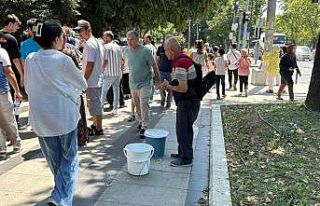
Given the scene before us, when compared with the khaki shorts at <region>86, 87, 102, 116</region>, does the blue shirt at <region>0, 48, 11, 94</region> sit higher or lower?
higher

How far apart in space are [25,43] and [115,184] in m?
3.43

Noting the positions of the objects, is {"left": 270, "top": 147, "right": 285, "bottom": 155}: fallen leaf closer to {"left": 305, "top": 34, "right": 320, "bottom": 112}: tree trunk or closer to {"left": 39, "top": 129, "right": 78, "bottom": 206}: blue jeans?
{"left": 305, "top": 34, "right": 320, "bottom": 112}: tree trunk

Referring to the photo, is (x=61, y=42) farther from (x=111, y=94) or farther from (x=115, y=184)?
(x=111, y=94)

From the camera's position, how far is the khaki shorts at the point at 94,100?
706 cm

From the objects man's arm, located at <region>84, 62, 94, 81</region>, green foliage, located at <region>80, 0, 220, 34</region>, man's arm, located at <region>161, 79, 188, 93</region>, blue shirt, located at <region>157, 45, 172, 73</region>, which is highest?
green foliage, located at <region>80, 0, 220, 34</region>

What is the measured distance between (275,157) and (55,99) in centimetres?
341

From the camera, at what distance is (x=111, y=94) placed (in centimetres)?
1062

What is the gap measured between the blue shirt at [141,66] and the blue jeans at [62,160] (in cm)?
329

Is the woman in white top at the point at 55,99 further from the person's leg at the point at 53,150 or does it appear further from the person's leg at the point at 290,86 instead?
the person's leg at the point at 290,86

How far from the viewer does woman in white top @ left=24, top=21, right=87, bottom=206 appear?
3783 millimetres

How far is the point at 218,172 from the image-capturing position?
5445 mm

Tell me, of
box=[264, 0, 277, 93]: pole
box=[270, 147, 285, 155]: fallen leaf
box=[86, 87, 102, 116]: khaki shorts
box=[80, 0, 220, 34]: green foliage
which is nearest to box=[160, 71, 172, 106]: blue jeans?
box=[86, 87, 102, 116]: khaki shorts

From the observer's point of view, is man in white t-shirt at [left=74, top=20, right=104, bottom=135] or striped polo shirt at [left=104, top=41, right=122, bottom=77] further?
striped polo shirt at [left=104, top=41, right=122, bottom=77]

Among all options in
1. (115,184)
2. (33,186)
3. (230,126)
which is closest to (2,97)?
(33,186)
